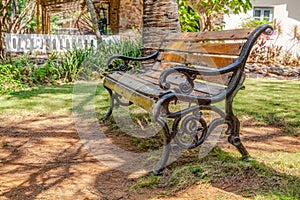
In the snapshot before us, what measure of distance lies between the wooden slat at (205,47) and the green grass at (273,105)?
1151 millimetres

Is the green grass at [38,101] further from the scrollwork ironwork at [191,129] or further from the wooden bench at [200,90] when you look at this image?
the scrollwork ironwork at [191,129]

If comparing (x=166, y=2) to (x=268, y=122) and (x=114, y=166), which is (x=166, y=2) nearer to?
(x=268, y=122)

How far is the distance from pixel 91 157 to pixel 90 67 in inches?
185

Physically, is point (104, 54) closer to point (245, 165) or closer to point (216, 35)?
point (216, 35)

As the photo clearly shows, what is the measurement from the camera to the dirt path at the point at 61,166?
2207mm

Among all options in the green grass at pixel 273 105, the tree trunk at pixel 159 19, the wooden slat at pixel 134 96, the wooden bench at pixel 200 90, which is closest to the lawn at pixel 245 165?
the green grass at pixel 273 105

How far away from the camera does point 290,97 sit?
5203 mm

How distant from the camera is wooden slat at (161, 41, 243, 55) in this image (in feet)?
8.53

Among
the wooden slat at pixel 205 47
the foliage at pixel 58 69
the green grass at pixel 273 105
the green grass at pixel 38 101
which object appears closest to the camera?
the wooden slat at pixel 205 47

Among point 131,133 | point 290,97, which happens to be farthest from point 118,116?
point 290,97

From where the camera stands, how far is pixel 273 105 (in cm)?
462

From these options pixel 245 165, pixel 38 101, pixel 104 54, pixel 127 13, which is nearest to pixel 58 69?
pixel 104 54

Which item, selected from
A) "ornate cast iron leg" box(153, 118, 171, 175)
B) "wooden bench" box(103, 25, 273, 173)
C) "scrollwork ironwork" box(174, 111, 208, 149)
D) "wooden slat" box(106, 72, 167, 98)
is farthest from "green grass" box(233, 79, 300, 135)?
"ornate cast iron leg" box(153, 118, 171, 175)

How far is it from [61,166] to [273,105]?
116 inches
